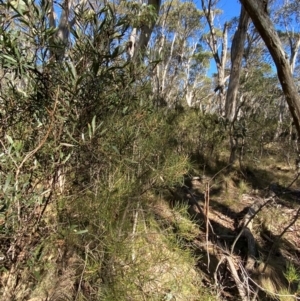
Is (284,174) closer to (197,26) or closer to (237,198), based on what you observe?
(237,198)

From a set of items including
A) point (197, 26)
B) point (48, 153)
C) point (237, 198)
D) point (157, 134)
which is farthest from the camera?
point (197, 26)

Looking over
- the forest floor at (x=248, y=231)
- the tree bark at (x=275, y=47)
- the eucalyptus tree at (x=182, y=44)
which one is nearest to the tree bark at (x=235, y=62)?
the forest floor at (x=248, y=231)

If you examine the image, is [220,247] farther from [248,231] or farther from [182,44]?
[182,44]

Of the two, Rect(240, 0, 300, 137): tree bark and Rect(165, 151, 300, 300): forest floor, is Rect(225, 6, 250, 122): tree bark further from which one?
Rect(240, 0, 300, 137): tree bark

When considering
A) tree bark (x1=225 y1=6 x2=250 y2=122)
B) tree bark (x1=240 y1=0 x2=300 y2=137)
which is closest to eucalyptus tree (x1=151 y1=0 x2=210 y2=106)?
Answer: tree bark (x1=225 y1=6 x2=250 y2=122)

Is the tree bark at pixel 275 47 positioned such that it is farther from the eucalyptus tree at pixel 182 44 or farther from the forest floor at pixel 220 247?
the eucalyptus tree at pixel 182 44

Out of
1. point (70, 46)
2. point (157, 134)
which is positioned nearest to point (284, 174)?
point (157, 134)

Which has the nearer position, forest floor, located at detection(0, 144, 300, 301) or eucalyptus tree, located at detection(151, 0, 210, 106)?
forest floor, located at detection(0, 144, 300, 301)

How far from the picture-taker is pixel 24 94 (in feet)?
5.62

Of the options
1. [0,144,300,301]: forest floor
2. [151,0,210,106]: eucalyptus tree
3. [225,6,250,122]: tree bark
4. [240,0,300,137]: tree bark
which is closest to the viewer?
[0,144,300,301]: forest floor

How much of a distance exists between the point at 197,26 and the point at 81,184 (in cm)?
2166

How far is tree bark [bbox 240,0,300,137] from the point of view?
2.20m

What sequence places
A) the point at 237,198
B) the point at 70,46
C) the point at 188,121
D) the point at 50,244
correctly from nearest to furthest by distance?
the point at 50,244
the point at 70,46
the point at 237,198
the point at 188,121

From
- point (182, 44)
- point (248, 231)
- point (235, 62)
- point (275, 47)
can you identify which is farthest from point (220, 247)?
point (182, 44)
